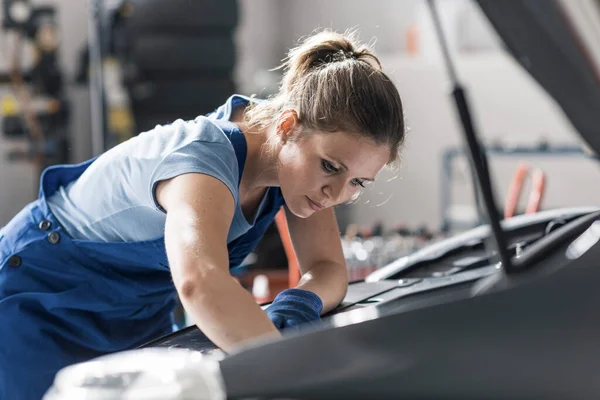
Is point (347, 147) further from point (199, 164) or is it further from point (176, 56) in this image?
point (176, 56)

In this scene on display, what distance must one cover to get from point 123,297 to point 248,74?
5.59 m

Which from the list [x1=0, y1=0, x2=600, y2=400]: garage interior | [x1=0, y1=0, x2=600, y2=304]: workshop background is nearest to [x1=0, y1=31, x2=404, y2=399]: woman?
[x1=0, y1=0, x2=600, y2=400]: garage interior

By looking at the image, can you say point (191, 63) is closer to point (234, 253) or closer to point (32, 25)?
point (32, 25)

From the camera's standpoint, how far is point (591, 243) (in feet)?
3.40

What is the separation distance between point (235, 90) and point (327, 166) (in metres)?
3.79

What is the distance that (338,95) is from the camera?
124cm

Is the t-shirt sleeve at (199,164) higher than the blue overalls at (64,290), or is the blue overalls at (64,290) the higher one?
the t-shirt sleeve at (199,164)

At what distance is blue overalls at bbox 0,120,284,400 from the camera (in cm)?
131

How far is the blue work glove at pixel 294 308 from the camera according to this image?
3.70 ft

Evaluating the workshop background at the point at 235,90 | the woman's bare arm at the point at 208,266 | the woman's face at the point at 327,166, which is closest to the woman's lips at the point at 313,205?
the woman's face at the point at 327,166

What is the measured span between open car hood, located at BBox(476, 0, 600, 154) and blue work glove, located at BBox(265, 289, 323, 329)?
481 millimetres

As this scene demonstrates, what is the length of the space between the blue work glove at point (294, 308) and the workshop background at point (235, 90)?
7.97 ft

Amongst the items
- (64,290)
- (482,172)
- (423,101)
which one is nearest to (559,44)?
(482,172)

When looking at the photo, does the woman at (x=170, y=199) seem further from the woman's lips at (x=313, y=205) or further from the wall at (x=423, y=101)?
the wall at (x=423, y=101)
